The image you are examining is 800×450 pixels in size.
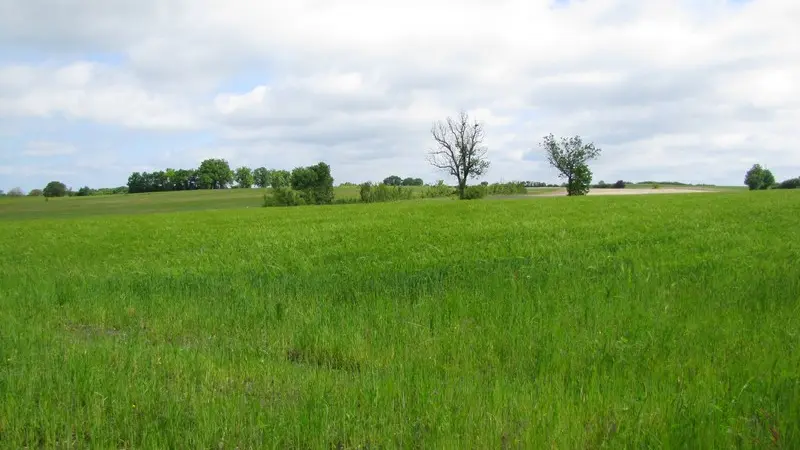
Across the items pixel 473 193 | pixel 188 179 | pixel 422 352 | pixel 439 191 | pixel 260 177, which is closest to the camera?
pixel 422 352

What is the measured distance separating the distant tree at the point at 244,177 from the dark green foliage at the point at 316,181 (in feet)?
249

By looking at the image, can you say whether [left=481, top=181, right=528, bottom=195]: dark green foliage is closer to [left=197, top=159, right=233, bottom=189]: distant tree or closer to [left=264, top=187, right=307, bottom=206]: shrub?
[left=264, top=187, right=307, bottom=206]: shrub

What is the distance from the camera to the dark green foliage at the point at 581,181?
109 m

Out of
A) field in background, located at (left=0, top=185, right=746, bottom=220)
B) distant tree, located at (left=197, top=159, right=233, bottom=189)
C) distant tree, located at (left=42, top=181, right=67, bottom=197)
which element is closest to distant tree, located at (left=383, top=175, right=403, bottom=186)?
field in background, located at (left=0, top=185, right=746, bottom=220)

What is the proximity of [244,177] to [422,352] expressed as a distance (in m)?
191

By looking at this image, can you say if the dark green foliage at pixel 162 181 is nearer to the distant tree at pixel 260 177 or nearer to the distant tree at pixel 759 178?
the distant tree at pixel 260 177

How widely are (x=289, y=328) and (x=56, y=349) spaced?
2.98 m

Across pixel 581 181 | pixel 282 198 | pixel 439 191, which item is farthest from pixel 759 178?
pixel 282 198

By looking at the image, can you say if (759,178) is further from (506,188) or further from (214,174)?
(214,174)

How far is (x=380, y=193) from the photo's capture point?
10569cm

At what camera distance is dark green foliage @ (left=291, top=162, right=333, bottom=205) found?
112688 millimetres

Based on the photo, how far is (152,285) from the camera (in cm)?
1251

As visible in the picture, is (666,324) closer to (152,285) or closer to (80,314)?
(80,314)

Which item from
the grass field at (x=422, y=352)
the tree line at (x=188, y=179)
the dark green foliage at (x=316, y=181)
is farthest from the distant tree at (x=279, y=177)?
the grass field at (x=422, y=352)
